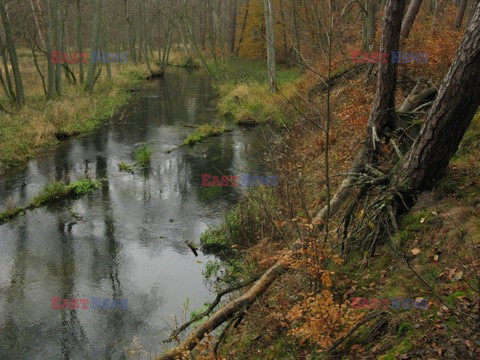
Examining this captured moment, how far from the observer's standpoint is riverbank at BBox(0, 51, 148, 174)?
14.7m

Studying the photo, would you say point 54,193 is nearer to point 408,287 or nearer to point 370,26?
point 408,287

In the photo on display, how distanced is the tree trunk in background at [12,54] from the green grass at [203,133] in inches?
305

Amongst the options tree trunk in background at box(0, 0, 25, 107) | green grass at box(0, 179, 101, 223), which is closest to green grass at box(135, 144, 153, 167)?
green grass at box(0, 179, 101, 223)

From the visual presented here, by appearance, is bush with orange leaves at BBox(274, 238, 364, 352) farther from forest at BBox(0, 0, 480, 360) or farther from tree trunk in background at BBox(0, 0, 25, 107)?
tree trunk in background at BBox(0, 0, 25, 107)

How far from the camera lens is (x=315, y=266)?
471 centimetres

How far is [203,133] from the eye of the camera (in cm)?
1783

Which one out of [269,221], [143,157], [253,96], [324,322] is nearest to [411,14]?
[269,221]

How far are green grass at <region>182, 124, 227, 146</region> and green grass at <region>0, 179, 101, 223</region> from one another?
16.7 ft

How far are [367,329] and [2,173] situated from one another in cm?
1281

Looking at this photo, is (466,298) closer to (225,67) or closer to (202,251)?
(202,251)

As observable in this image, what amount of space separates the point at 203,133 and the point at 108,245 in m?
9.09

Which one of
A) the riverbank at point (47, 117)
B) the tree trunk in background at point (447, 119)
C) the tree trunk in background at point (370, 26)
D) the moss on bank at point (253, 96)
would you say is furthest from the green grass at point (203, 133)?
the tree trunk in background at point (447, 119)

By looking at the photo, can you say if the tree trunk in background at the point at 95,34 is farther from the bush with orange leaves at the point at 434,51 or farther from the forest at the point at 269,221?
the bush with orange leaves at the point at 434,51

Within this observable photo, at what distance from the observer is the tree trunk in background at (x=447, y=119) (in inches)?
179
